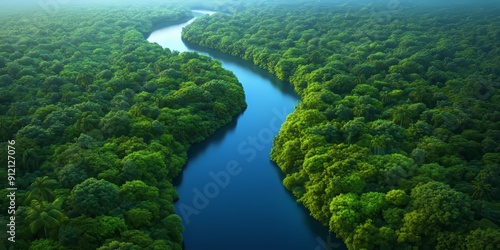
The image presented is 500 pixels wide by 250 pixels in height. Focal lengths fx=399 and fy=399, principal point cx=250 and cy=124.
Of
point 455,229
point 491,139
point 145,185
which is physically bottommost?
point 145,185

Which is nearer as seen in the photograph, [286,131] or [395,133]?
[395,133]

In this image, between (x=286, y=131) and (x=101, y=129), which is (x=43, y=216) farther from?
(x=286, y=131)

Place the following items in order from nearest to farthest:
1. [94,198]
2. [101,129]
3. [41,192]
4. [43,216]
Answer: [43,216] → [41,192] → [94,198] → [101,129]

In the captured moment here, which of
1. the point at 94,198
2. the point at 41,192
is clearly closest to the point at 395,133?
the point at 94,198

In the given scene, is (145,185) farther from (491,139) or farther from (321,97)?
(491,139)

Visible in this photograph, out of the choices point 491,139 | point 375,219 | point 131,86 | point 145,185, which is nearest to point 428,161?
point 491,139
